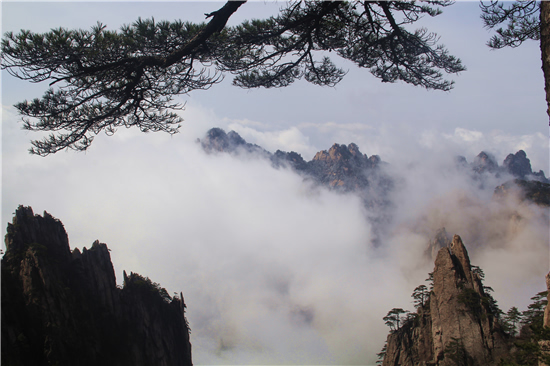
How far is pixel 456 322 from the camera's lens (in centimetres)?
3127

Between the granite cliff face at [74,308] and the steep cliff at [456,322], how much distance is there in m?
29.6

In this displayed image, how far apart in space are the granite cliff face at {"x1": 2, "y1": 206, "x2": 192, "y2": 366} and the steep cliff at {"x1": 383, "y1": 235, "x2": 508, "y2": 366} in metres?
29.6

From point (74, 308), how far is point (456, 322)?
36809 millimetres

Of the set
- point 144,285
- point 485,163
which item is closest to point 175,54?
point 144,285

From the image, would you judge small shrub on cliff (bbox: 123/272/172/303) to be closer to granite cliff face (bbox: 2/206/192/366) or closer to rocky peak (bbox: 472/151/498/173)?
granite cliff face (bbox: 2/206/192/366)

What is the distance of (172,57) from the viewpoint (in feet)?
17.6

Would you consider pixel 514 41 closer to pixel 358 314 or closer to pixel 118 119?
pixel 118 119

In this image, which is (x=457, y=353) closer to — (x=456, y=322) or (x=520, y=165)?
(x=456, y=322)

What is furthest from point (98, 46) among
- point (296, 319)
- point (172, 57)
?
point (296, 319)

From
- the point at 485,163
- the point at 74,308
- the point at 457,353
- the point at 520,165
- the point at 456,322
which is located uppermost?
the point at 485,163

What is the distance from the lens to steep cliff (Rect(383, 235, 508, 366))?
29406 mm

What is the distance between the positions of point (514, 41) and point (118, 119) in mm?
8191

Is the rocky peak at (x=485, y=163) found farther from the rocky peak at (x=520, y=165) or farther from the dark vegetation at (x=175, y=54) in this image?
the dark vegetation at (x=175, y=54)

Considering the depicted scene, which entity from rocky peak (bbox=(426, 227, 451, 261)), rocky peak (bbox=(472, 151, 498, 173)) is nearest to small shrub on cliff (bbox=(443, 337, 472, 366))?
rocky peak (bbox=(426, 227, 451, 261))
